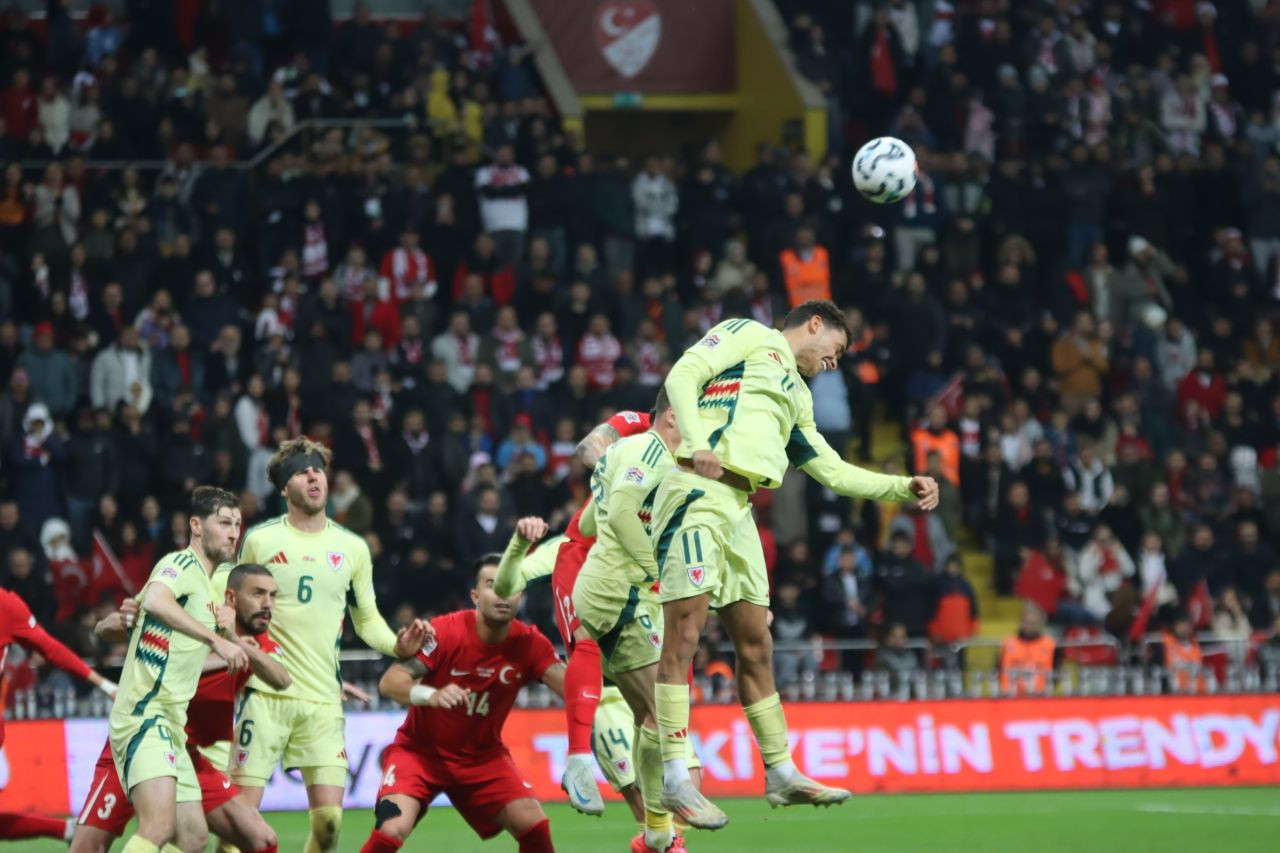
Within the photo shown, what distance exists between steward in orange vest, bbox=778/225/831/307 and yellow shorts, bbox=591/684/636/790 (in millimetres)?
11633

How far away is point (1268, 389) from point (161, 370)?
12330 mm

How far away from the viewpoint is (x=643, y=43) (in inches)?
1182

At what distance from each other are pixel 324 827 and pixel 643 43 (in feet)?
64.4

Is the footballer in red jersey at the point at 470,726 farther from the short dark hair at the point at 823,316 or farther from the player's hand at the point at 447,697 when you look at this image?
the short dark hair at the point at 823,316

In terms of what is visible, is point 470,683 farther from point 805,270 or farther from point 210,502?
point 805,270

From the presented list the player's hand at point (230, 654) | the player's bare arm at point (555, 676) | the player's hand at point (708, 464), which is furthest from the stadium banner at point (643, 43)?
the player's hand at point (230, 654)

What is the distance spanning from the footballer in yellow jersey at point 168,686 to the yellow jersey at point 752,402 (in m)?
2.45

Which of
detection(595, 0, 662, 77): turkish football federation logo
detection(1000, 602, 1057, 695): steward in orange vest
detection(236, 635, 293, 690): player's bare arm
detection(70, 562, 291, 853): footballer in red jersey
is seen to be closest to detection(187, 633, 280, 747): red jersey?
detection(70, 562, 291, 853): footballer in red jersey

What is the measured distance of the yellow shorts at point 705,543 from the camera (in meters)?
10.6

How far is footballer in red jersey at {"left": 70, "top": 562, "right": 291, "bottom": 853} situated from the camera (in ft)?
35.4

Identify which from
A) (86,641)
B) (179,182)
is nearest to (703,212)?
(179,182)

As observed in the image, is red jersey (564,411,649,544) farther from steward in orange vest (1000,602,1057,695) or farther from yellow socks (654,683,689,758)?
steward in orange vest (1000,602,1057,695)

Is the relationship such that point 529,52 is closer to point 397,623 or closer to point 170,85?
point 170,85

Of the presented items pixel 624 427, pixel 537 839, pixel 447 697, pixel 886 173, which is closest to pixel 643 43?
pixel 886 173
